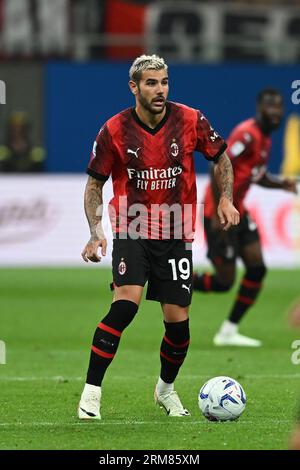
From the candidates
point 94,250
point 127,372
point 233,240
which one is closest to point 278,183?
point 233,240

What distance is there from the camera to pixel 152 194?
340 inches

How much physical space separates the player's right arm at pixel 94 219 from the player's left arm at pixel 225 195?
834 mm

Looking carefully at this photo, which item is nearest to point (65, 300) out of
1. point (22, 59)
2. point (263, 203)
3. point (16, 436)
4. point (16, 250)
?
point (16, 250)

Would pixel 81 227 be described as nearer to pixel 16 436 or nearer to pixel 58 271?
pixel 58 271

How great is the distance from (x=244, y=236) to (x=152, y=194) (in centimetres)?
495

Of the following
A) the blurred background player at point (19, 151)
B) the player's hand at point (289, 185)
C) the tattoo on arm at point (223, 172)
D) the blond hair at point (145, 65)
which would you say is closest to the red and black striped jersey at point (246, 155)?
the player's hand at point (289, 185)

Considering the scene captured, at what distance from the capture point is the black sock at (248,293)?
44.4ft

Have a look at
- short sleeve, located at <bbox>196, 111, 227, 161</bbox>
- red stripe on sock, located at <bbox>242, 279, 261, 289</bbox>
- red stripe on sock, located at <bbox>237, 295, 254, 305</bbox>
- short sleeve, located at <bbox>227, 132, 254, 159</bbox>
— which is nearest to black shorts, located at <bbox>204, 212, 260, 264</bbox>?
red stripe on sock, located at <bbox>242, 279, 261, 289</bbox>

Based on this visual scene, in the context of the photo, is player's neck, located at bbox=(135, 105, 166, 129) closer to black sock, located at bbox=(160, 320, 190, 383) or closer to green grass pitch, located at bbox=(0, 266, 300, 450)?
black sock, located at bbox=(160, 320, 190, 383)

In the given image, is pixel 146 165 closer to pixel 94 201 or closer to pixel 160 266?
pixel 94 201

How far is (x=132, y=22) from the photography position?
26641 millimetres

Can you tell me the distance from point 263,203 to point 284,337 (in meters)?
7.14

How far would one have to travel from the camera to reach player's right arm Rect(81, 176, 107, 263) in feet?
27.6

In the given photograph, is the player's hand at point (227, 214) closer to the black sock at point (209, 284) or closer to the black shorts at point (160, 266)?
the black shorts at point (160, 266)
